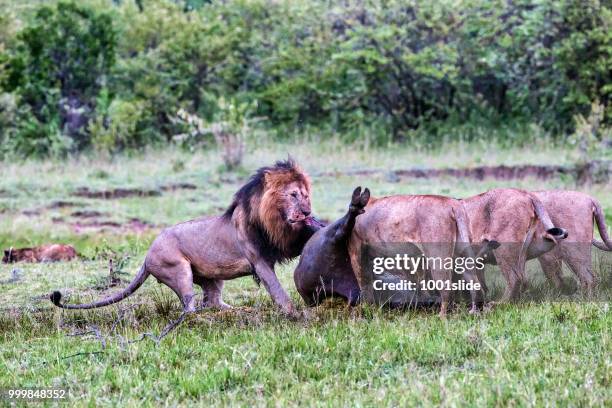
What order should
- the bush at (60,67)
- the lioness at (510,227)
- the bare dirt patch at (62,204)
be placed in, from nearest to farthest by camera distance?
the lioness at (510,227)
the bare dirt patch at (62,204)
the bush at (60,67)

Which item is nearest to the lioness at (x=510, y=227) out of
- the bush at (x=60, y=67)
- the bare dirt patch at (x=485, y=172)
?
the bare dirt patch at (x=485, y=172)

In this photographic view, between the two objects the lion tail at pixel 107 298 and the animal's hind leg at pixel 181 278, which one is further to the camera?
the animal's hind leg at pixel 181 278

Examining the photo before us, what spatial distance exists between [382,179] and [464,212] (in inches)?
425

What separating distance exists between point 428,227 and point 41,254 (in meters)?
6.34

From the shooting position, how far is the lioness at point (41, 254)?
12023 millimetres

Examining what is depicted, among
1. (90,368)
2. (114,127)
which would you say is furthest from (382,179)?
(90,368)

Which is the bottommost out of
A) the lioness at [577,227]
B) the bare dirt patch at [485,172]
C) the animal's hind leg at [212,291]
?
the bare dirt patch at [485,172]

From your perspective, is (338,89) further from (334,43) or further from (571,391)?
(571,391)

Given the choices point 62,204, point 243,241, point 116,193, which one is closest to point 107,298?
point 243,241

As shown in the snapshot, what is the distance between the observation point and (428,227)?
7289mm

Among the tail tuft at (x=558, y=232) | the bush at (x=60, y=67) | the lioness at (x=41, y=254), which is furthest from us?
the bush at (x=60, y=67)

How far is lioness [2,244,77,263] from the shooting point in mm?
12023

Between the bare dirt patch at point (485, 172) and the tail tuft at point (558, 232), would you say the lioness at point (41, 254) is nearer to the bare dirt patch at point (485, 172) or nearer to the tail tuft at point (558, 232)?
the tail tuft at point (558, 232)

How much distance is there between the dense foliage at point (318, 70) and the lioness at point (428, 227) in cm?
1536
